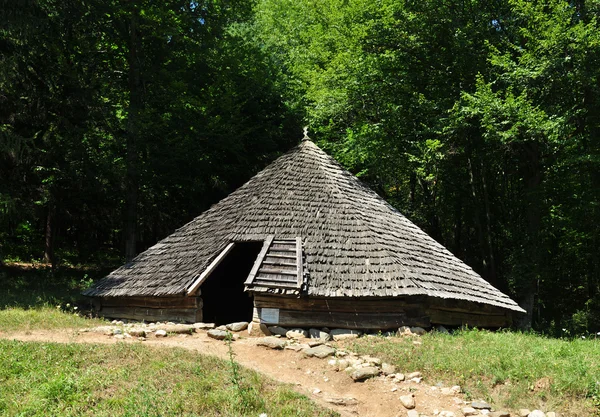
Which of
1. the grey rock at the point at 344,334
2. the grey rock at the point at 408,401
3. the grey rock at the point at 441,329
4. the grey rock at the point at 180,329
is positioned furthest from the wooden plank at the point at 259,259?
the grey rock at the point at 408,401

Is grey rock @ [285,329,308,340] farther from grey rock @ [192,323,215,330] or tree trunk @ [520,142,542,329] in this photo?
tree trunk @ [520,142,542,329]

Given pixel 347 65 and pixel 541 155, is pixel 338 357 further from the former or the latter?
pixel 347 65

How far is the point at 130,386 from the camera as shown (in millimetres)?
6656

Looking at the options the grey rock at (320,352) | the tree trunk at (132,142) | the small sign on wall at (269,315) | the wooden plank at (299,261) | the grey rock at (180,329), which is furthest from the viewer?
the tree trunk at (132,142)

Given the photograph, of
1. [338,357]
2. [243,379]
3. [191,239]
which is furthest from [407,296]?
[191,239]

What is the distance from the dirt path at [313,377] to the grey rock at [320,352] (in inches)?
4.1

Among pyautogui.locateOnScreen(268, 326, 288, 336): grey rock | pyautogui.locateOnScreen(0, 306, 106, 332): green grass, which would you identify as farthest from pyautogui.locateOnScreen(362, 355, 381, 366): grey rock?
pyautogui.locateOnScreen(0, 306, 106, 332): green grass

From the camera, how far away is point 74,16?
16.4m

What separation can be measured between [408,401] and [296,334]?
370 centimetres

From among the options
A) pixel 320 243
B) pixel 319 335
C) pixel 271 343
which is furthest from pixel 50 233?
pixel 271 343

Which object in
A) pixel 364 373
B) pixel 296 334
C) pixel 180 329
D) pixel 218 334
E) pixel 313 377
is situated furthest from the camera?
pixel 296 334

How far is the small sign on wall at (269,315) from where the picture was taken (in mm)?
10344

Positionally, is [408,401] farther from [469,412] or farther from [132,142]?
[132,142]

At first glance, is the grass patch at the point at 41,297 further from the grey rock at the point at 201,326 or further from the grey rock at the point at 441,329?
the grey rock at the point at 441,329
